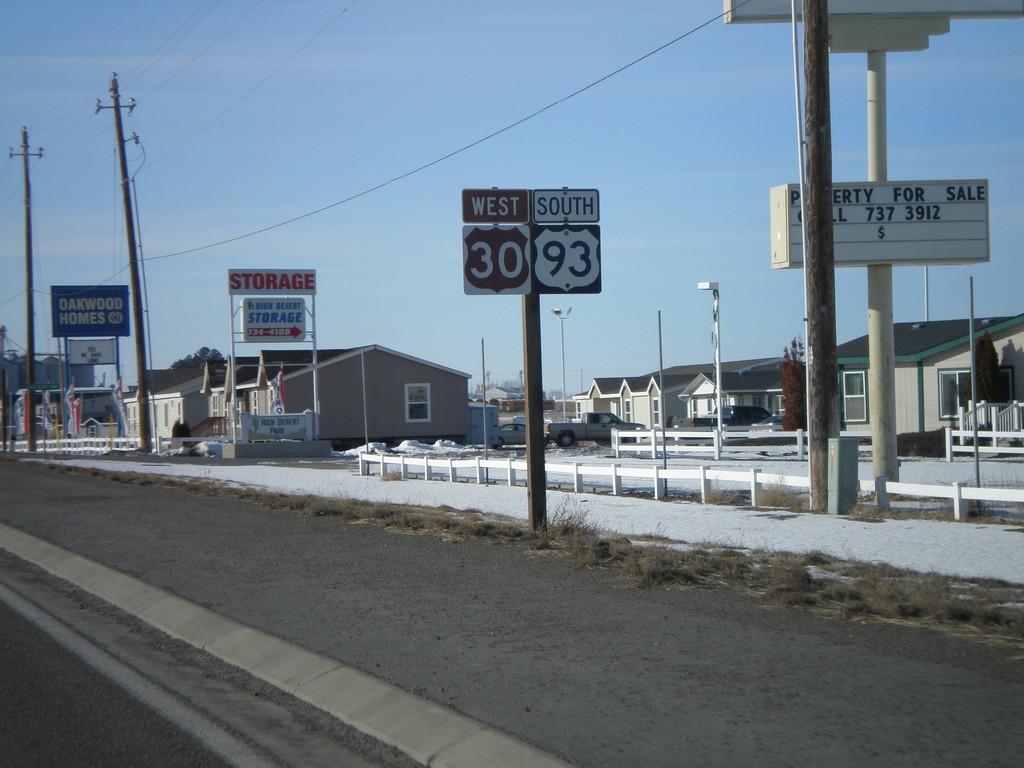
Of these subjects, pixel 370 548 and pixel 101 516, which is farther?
pixel 101 516

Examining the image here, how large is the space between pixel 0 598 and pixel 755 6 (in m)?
15.5

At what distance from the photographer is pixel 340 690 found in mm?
6367

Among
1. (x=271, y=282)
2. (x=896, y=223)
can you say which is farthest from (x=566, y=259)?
(x=271, y=282)

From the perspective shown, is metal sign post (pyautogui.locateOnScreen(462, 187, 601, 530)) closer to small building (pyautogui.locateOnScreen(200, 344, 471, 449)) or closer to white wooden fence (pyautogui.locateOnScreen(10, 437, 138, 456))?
small building (pyautogui.locateOnScreen(200, 344, 471, 449))

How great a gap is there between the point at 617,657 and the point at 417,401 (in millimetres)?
43894

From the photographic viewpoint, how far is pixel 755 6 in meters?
18.3

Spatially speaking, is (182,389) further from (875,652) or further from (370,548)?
(875,652)

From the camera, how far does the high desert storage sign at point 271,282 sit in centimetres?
4150

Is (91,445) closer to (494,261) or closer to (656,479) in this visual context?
(656,479)

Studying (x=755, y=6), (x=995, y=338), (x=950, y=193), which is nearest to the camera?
(x=755, y=6)

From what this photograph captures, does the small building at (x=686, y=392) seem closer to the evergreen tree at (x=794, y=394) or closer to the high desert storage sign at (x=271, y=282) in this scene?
the evergreen tree at (x=794, y=394)

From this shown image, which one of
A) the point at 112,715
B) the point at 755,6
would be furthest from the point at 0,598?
the point at 755,6

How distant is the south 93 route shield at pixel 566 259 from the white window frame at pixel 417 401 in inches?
1490

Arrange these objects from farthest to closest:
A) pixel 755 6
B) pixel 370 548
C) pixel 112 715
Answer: pixel 755 6 → pixel 370 548 → pixel 112 715
